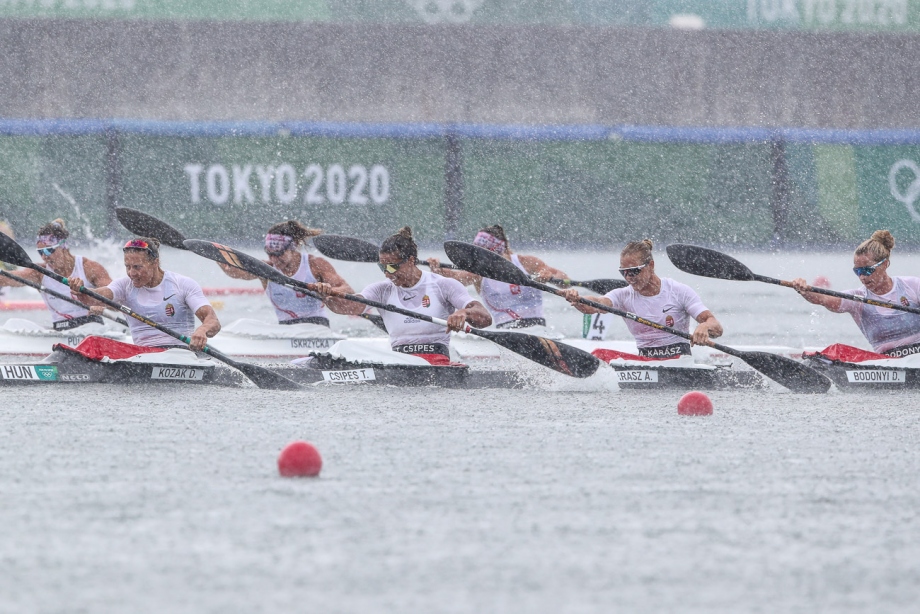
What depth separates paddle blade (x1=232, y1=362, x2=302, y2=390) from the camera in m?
Result: 9.30

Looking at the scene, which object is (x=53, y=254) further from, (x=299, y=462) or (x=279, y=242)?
(x=299, y=462)

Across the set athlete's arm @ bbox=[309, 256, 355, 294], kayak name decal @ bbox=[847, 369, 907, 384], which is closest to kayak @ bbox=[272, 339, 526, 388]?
athlete's arm @ bbox=[309, 256, 355, 294]

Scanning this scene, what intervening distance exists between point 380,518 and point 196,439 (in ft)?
6.91

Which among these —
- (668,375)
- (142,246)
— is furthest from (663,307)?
(142,246)

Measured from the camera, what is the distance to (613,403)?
881cm

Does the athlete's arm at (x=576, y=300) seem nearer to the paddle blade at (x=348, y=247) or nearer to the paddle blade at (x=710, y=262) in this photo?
the paddle blade at (x=710, y=262)

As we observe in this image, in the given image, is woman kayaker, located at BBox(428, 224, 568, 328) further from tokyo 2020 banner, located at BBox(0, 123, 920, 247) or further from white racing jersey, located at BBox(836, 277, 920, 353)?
tokyo 2020 banner, located at BBox(0, 123, 920, 247)

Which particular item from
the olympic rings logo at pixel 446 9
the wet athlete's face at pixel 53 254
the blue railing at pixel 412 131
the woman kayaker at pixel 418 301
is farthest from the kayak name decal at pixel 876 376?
the olympic rings logo at pixel 446 9

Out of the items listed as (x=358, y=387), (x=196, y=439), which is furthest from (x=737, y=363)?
(x=196, y=439)

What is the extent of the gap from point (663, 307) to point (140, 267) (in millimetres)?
3797

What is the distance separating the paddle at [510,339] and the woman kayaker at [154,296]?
0.51 meters

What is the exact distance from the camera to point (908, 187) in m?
19.9

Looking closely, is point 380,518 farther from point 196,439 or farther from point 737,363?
point 737,363

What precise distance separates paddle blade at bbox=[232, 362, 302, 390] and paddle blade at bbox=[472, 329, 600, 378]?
1388 millimetres
